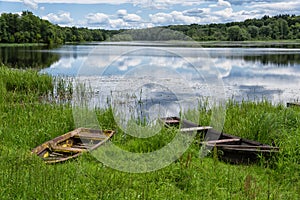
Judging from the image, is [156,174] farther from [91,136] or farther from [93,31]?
[93,31]

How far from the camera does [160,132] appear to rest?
6.03m

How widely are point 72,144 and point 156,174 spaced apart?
93.7 inches

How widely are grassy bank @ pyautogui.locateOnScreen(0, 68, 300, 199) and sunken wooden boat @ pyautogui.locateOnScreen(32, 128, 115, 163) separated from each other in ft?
0.83

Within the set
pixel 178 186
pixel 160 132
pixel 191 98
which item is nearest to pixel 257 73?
→ pixel 191 98

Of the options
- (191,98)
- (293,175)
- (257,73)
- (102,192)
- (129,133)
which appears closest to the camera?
(102,192)

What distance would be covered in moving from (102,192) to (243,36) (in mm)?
59201

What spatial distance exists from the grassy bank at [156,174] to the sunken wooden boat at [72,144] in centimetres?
25

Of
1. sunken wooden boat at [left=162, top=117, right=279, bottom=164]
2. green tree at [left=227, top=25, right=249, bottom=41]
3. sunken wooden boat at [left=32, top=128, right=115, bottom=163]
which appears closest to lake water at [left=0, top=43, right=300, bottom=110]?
sunken wooden boat at [left=32, top=128, right=115, bottom=163]

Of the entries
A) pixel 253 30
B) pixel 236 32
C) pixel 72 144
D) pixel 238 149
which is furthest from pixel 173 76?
pixel 253 30

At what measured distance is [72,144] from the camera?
652 cm

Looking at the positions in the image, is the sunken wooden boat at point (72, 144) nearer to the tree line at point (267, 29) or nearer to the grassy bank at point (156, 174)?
the grassy bank at point (156, 174)

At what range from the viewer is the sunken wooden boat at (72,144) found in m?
5.53

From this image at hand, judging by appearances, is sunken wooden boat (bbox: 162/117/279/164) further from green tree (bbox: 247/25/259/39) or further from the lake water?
green tree (bbox: 247/25/259/39)

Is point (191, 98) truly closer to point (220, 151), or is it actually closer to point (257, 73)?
point (220, 151)
